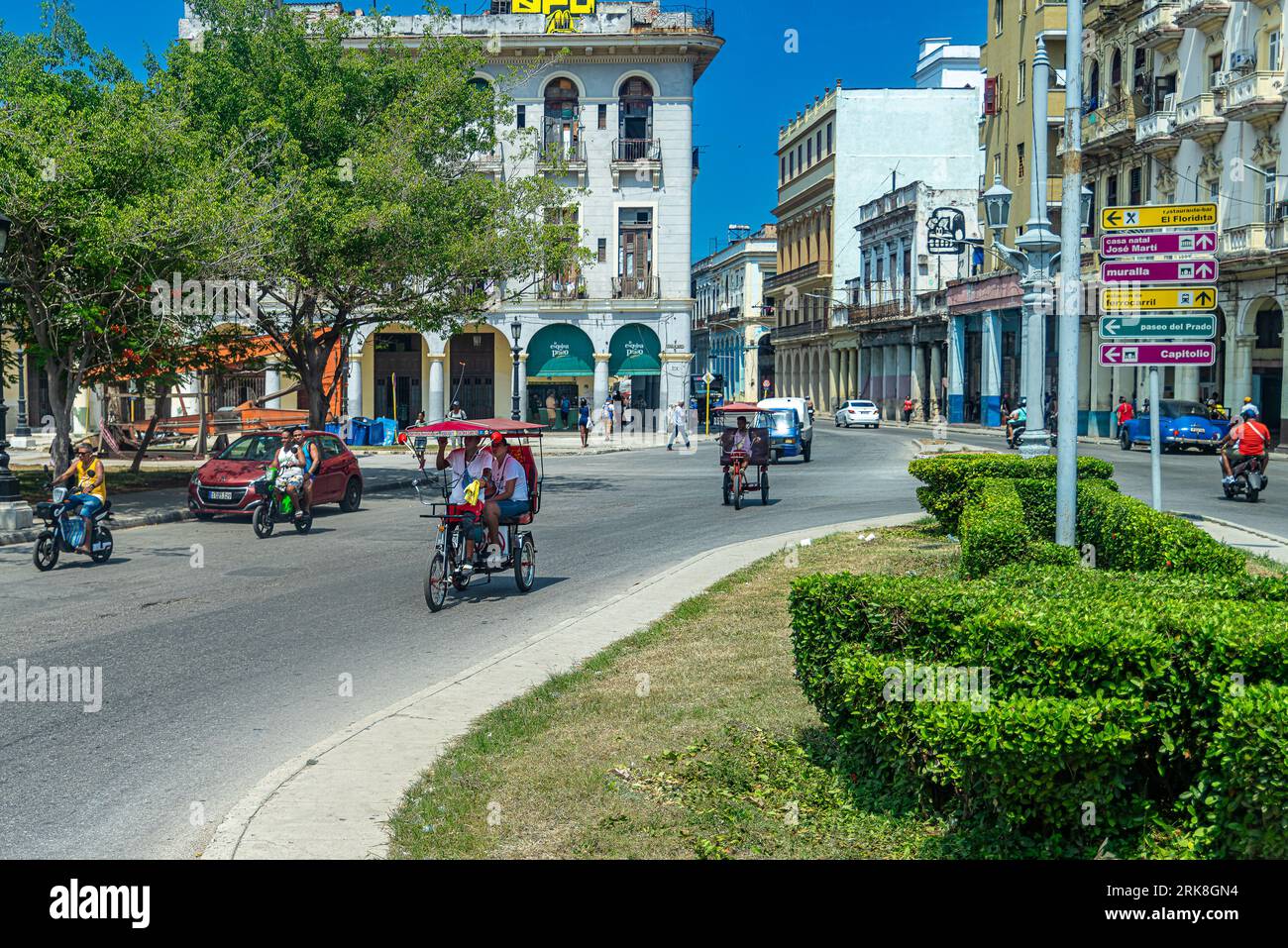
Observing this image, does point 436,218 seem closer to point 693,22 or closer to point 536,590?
point 536,590

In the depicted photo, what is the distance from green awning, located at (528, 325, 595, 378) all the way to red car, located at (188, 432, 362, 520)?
29.2 m

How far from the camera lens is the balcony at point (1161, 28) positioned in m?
44.1

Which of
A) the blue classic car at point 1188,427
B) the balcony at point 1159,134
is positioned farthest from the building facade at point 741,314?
the blue classic car at point 1188,427

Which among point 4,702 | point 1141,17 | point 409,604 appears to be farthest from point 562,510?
point 1141,17

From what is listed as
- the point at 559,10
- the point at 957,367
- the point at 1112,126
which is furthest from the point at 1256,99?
the point at 957,367

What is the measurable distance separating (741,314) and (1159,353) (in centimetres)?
9505

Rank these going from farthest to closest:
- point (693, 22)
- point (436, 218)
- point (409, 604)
Answer: point (693, 22) → point (436, 218) → point (409, 604)

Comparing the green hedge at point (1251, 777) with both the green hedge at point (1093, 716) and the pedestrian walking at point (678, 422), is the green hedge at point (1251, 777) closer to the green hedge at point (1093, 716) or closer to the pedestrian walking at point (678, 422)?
the green hedge at point (1093, 716)

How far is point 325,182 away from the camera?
1042 inches

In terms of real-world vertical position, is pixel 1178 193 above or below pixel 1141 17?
below

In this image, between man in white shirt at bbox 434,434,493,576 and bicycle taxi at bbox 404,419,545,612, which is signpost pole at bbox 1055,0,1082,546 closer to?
bicycle taxi at bbox 404,419,545,612

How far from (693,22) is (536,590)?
137ft

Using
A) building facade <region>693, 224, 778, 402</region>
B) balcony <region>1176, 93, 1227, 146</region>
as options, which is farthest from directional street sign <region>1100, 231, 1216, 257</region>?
building facade <region>693, 224, 778, 402</region>

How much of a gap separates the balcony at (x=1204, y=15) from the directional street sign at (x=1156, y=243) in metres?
34.6
